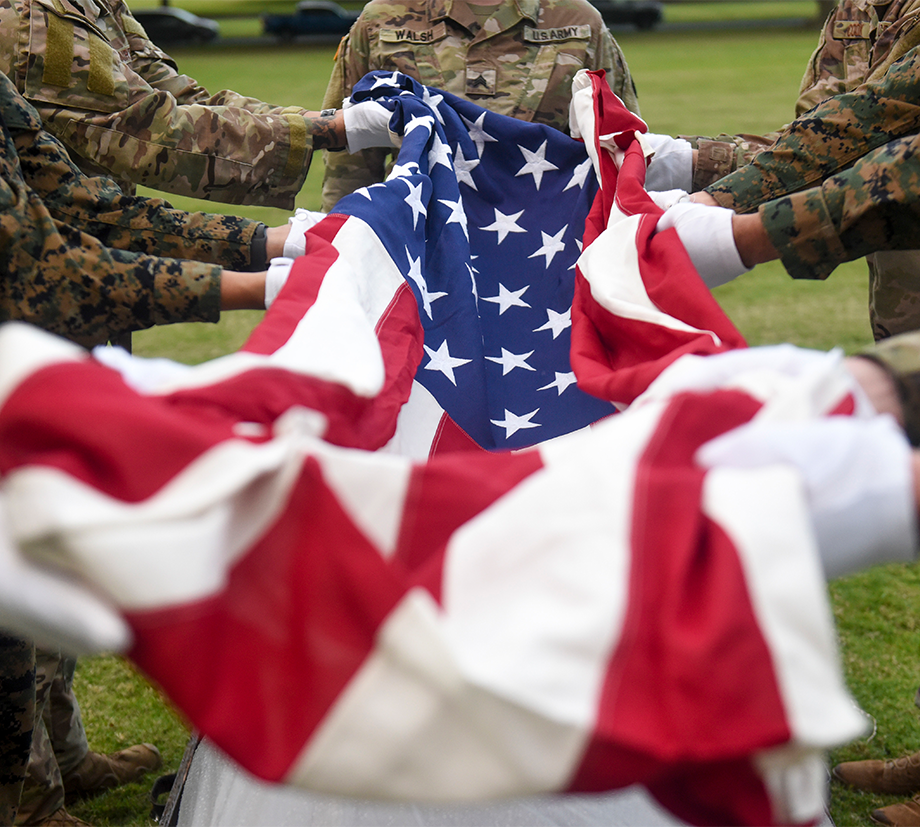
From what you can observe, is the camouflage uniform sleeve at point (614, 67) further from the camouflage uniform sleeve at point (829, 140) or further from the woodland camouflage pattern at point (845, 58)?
the camouflage uniform sleeve at point (829, 140)

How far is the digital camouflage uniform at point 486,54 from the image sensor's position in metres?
2.28

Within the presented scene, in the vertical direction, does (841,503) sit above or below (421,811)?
above

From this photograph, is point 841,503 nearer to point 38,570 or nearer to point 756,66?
point 38,570

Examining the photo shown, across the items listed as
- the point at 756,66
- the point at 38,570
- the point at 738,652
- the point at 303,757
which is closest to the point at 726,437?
the point at 738,652

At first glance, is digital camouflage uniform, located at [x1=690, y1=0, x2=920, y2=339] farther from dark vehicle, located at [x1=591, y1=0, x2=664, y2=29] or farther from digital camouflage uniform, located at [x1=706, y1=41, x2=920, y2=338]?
dark vehicle, located at [x1=591, y1=0, x2=664, y2=29]

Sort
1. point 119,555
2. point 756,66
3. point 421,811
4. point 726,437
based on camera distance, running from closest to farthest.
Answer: point 119,555, point 726,437, point 421,811, point 756,66

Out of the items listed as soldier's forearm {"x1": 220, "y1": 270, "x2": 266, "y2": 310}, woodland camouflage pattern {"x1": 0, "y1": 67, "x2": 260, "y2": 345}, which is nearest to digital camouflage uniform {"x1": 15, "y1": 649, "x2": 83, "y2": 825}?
woodland camouflage pattern {"x1": 0, "y1": 67, "x2": 260, "y2": 345}

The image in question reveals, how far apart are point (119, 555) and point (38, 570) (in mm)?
66

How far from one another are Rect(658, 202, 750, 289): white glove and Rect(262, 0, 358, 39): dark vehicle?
54.0 ft

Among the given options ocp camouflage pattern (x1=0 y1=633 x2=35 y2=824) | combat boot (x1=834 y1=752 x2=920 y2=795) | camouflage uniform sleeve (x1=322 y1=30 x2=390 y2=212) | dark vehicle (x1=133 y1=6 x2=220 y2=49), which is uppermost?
camouflage uniform sleeve (x1=322 y1=30 x2=390 y2=212)

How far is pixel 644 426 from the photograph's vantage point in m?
0.66

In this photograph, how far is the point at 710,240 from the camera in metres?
1.14

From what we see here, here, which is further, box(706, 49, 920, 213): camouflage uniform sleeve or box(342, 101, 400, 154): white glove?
box(342, 101, 400, 154): white glove

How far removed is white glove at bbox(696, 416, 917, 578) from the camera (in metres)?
0.61
